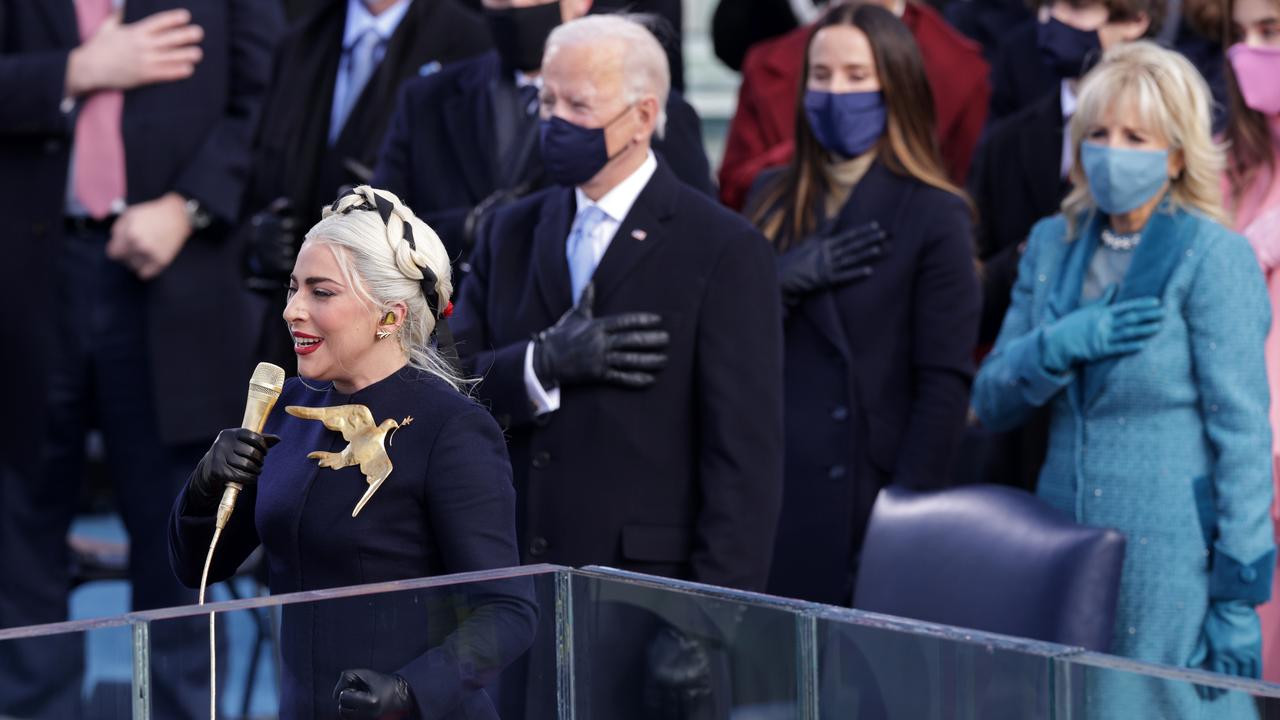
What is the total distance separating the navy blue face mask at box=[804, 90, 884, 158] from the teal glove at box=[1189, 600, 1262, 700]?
1258 millimetres

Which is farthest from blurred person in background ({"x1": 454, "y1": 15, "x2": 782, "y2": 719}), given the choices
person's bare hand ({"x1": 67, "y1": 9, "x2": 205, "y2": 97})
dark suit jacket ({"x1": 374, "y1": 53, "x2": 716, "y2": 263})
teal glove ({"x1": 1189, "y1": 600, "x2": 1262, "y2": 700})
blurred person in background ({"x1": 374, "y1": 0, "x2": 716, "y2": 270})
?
person's bare hand ({"x1": 67, "y1": 9, "x2": 205, "y2": 97})

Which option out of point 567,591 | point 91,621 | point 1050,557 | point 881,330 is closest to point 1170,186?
point 881,330

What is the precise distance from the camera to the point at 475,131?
4059 millimetres

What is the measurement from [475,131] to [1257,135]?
5.42 feet

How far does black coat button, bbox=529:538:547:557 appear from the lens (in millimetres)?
3268

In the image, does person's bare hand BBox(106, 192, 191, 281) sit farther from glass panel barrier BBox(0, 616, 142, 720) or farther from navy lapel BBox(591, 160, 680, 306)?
glass panel barrier BBox(0, 616, 142, 720)

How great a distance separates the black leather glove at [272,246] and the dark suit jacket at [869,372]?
1189mm

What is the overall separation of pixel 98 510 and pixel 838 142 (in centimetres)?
473

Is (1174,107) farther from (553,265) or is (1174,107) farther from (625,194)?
(553,265)

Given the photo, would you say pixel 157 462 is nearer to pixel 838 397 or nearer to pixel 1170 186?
pixel 838 397

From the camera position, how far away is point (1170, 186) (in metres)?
3.54

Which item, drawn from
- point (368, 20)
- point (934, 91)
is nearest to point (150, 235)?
point (368, 20)

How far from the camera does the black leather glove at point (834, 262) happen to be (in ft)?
13.0

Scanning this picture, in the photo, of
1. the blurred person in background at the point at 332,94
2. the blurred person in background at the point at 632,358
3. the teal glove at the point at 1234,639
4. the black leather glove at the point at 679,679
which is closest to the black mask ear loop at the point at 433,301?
the black leather glove at the point at 679,679
